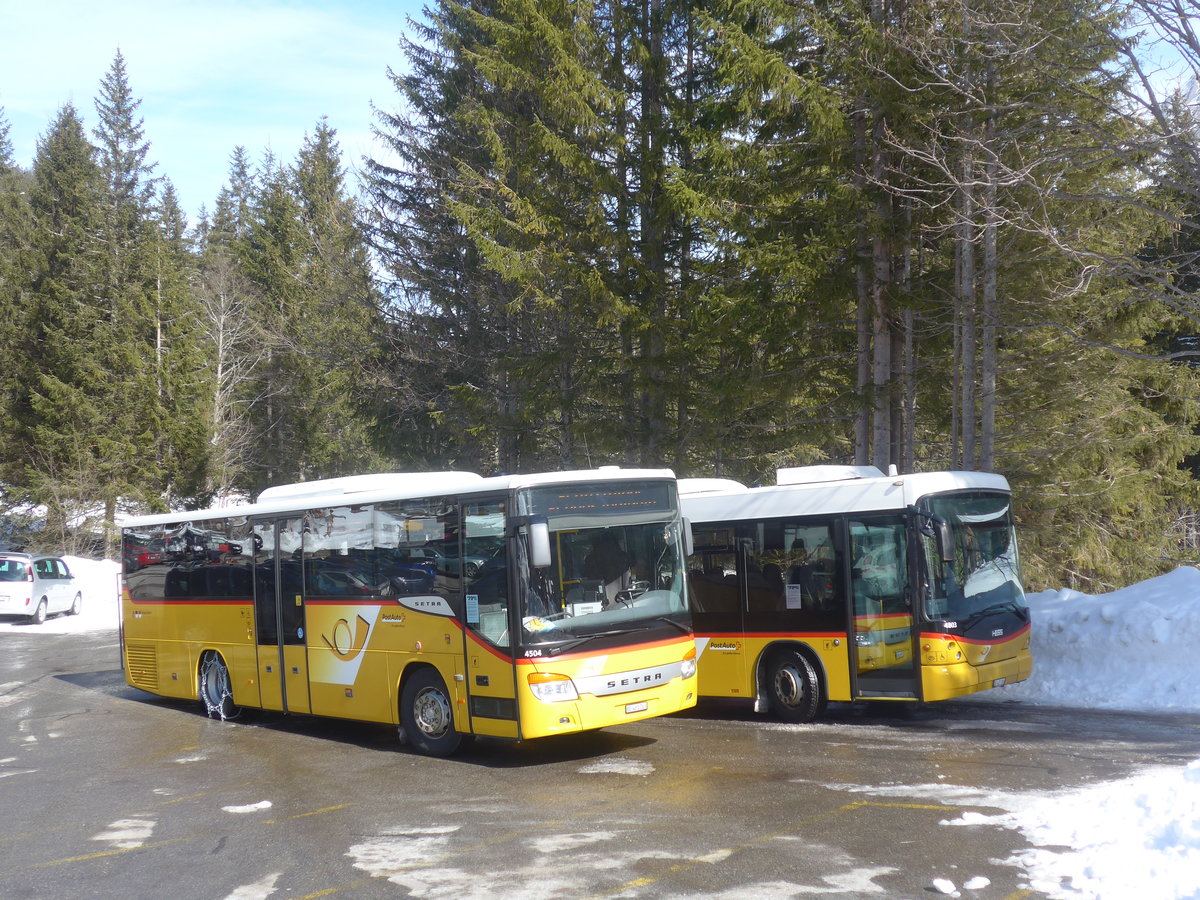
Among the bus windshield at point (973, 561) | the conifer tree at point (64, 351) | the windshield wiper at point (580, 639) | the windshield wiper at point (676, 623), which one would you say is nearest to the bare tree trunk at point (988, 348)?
the bus windshield at point (973, 561)

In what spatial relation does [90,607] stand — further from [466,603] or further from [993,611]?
[993,611]

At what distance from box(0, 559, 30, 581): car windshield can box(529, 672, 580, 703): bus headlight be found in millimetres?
25465

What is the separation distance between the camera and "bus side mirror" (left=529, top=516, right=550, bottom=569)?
983cm

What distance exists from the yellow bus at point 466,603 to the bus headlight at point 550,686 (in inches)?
0.5

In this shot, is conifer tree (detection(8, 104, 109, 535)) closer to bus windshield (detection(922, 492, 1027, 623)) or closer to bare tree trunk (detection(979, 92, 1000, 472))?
bare tree trunk (detection(979, 92, 1000, 472))

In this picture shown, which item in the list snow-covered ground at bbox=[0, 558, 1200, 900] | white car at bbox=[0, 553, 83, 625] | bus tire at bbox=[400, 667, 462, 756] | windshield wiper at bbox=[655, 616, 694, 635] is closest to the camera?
snow-covered ground at bbox=[0, 558, 1200, 900]

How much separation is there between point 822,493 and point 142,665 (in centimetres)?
1076

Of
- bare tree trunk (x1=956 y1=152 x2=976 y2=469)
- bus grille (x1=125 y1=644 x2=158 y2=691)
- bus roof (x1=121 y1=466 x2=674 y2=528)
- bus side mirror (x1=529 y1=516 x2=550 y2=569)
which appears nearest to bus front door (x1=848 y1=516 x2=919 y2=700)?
bus roof (x1=121 y1=466 x2=674 y2=528)

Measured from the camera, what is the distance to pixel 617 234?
22.4 meters

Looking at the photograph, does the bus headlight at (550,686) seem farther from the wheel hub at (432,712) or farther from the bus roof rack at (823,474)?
the bus roof rack at (823,474)

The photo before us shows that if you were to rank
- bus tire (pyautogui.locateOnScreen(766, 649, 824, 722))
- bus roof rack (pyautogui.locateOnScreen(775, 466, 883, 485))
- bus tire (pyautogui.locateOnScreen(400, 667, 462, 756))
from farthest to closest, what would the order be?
bus roof rack (pyautogui.locateOnScreen(775, 466, 883, 485))
bus tire (pyautogui.locateOnScreen(766, 649, 824, 722))
bus tire (pyautogui.locateOnScreen(400, 667, 462, 756))

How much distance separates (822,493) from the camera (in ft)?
42.6

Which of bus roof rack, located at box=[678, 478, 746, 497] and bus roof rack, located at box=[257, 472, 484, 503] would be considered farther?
bus roof rack, located at box=[678, 478, 746, 497]

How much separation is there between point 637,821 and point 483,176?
20094mm
